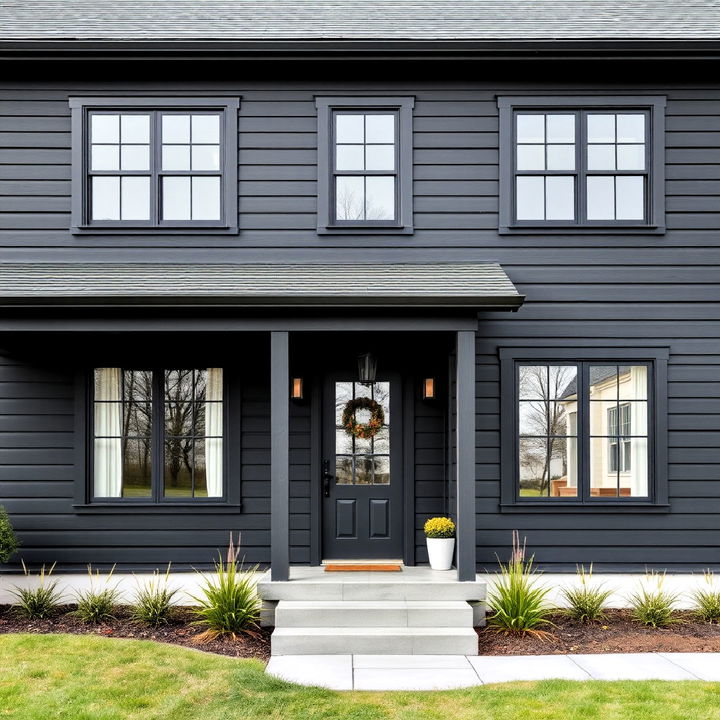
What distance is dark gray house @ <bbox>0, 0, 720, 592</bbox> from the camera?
7.22 metres

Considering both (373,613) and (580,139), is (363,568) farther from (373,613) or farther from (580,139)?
(580,139)

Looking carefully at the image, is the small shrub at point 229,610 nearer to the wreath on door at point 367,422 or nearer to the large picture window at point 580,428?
the wreath on door at point 367,422

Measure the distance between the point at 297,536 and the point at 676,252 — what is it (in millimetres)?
4780

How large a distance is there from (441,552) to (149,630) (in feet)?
8.90

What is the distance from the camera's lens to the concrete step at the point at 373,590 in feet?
20.7

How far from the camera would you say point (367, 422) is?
7.45 m

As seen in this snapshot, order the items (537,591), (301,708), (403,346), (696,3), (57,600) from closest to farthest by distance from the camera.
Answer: (301,708), (537,591), (57,600), (403,346), (696,3)

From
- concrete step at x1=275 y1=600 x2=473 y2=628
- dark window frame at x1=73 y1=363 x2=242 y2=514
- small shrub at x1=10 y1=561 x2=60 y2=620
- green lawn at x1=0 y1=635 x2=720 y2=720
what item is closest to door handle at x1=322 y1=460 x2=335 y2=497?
dark window frame at x1=73 y1=363 x2=242 y2=514

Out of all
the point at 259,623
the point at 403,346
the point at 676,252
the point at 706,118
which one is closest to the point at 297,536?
the point at 259,623

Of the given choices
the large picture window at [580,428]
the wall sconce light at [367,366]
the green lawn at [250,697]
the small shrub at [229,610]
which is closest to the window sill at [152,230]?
the wall sconce light at [367,366]

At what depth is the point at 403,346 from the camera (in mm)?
7531

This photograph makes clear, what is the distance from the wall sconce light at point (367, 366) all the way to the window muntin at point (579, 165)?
2.05 m

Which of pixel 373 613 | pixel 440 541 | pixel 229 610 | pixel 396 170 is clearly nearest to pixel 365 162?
pixel 396 170

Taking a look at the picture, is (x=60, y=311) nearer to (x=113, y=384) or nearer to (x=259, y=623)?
(x=113, y=384)
